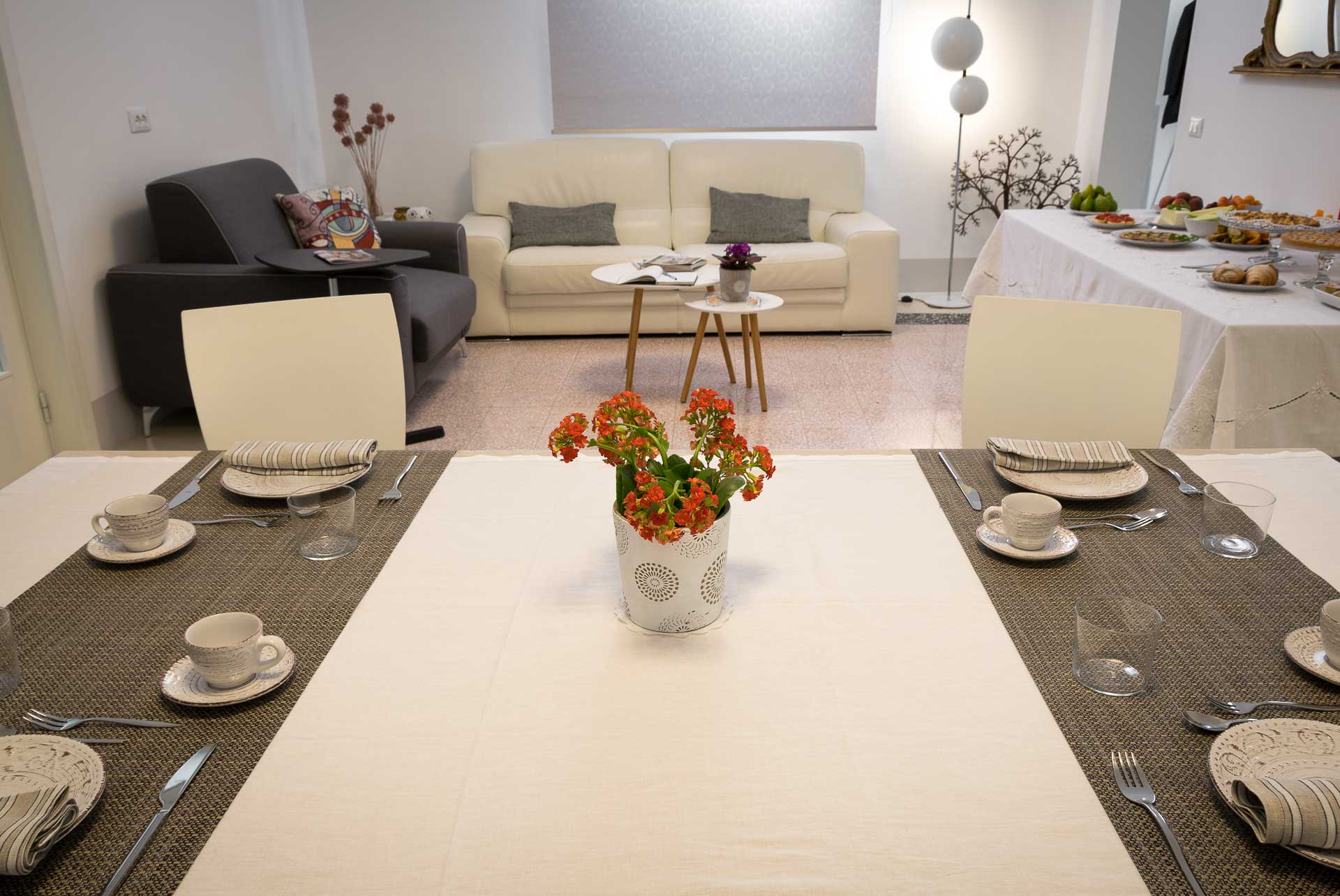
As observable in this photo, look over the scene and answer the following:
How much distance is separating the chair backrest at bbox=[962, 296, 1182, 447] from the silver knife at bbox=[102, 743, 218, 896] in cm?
146

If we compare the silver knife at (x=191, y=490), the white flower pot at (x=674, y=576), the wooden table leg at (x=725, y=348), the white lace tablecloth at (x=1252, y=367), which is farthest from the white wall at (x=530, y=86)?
the white flower pot at (x=674, y=576)

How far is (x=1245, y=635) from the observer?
108cm

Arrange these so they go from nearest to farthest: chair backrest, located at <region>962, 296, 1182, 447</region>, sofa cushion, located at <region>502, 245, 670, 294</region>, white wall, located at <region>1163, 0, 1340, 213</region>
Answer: chair backrest, located at <region>962, 296, 1182, 447</region>, white wall, located at <region>1163, 0, 1340, 213</region>, sofa cushion, located at <region>502, 245, 670, 294</region>

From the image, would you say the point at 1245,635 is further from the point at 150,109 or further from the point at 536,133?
the point at 536,133

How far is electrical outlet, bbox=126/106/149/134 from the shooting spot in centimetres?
368

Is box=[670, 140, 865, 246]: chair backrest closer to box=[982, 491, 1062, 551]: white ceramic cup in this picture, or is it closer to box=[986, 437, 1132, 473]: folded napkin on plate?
box=[986, 437, 1132, 473]: folded napkin on plate

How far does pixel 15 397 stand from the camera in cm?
317

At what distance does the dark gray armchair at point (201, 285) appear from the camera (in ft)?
11.3

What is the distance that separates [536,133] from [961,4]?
2.41 meters

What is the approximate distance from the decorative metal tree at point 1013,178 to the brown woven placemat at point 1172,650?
4.53 m

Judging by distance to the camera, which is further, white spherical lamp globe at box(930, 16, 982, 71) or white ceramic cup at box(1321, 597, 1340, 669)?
white spherical lamp globe at box(930, 16, 982, 71)

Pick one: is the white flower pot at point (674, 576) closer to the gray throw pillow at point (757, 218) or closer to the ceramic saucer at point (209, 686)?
the ceramic saucer at point (209, 686)

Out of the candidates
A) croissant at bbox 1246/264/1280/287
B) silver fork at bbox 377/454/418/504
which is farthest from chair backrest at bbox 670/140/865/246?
silver fork at bbox 377/454/418/504

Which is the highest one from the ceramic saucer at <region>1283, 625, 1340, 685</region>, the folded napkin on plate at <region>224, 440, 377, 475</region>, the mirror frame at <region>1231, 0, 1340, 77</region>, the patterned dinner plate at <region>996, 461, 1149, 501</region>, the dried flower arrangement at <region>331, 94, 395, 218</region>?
the mirror frame at <region>1231, 0, 1340, 77</region>
